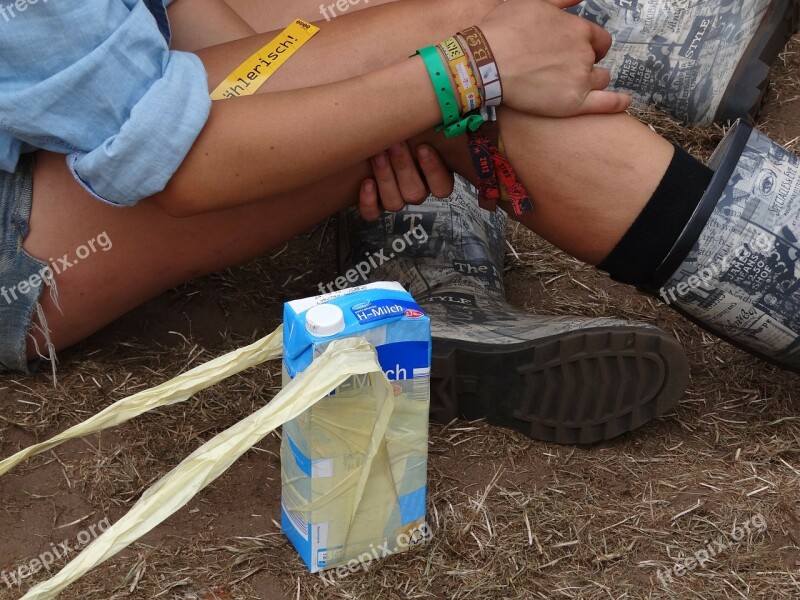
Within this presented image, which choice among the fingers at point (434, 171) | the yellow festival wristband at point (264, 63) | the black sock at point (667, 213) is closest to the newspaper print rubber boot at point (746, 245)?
the black sock at point (667, 213)

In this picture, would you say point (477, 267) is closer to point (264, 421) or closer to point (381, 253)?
point (381, 253)

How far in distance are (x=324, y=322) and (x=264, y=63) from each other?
1.60 feet

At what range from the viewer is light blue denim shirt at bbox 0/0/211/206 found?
3.65 feet

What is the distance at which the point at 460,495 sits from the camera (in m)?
1.37

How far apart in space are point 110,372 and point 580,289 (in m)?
0.87

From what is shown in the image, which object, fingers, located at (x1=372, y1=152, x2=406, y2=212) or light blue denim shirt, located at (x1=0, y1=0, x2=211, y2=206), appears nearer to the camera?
light blue denim shirt, located at (x1=0, y1=0, x2=211, y2=206)

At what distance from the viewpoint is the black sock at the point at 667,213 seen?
1.33m

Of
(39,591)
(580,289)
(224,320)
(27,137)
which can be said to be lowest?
(224,320)

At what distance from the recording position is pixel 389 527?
1219mm

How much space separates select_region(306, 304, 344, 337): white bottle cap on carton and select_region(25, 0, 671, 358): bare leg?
1.31ft

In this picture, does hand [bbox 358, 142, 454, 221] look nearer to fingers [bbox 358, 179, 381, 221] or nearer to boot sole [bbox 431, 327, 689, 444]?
fingers [bbox 358, 179, 381, 221]

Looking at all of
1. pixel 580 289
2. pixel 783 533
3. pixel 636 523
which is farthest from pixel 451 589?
pixel 580 289

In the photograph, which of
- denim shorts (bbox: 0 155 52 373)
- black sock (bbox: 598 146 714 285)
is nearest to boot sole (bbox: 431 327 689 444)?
black sock (bbox: 598 146 714 285)

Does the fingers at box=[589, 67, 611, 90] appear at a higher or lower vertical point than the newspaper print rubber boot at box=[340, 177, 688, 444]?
higher
